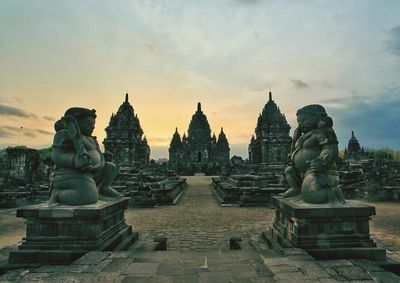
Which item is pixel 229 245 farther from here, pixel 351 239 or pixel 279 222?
pixel 351 239

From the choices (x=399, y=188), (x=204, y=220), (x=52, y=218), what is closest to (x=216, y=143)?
(x=399, y=188)

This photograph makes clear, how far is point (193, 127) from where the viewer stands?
2574 inches

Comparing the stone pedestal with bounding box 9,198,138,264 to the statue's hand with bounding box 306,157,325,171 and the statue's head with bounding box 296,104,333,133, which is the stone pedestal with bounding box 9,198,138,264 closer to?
the statue's hand with bounding box 306,157,325,171

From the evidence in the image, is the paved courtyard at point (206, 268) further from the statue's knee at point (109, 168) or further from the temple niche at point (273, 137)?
the temple niche at point (273, 137)

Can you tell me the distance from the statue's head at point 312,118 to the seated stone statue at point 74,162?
329cm

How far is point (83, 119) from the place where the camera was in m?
4.21

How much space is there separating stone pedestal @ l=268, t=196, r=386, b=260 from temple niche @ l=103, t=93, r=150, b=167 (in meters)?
41.0

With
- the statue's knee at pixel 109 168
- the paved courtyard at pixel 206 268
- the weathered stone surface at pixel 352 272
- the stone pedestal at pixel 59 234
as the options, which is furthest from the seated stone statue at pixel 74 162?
the weathered stone surface at pixel 352 272

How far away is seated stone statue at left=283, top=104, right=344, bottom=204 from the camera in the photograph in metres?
3.91

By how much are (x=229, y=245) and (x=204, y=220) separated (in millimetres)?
2545

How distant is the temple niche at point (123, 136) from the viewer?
4356cm

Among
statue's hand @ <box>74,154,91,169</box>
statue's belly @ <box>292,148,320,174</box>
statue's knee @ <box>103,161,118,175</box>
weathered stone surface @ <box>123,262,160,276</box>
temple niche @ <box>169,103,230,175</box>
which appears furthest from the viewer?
temple niche @ <box>169,103,230,175</box>

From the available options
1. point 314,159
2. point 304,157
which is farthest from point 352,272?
point 304,157

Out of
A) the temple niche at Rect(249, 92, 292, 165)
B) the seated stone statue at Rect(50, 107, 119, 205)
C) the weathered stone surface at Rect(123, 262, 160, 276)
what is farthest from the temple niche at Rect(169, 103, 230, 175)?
the weathered stone surface at Rect(123, 262, 160, 276)
